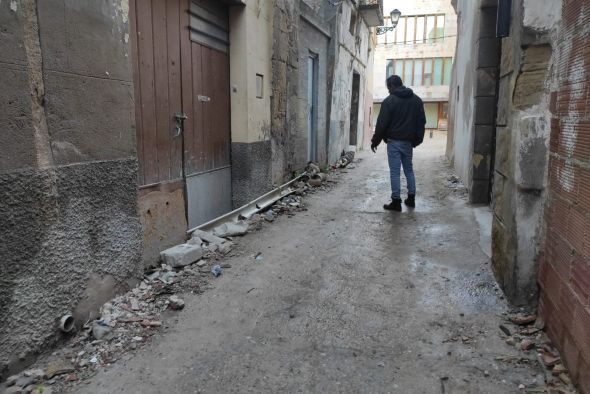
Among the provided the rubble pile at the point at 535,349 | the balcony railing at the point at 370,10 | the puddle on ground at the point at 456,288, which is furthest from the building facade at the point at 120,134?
the balcony railing at the point at 370,10

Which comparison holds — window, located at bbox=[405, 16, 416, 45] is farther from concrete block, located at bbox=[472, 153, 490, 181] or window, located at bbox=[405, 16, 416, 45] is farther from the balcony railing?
concrete block, located at bbox=[472, 153, 490, 181]

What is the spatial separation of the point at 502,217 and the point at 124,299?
255 cm

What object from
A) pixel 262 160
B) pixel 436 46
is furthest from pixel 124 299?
pixel 436 46

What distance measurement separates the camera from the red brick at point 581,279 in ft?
6.30

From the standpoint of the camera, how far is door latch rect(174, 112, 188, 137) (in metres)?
4.10

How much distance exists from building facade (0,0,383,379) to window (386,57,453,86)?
27.7 metres

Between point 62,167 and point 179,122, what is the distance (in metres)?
1.75

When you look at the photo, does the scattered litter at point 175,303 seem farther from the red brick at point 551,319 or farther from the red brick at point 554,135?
the red brick at point 554,135

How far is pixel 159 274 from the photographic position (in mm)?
3490

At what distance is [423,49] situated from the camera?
31828 millimetres

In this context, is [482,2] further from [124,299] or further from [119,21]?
[124,299]

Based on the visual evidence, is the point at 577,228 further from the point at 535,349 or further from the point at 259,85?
the point at 259,85

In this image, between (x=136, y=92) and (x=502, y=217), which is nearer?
(x=502, y=217)

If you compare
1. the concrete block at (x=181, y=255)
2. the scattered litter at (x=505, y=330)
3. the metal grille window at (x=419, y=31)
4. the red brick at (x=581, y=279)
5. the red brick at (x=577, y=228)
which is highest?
the metal grille window at (x=419, y=31)
